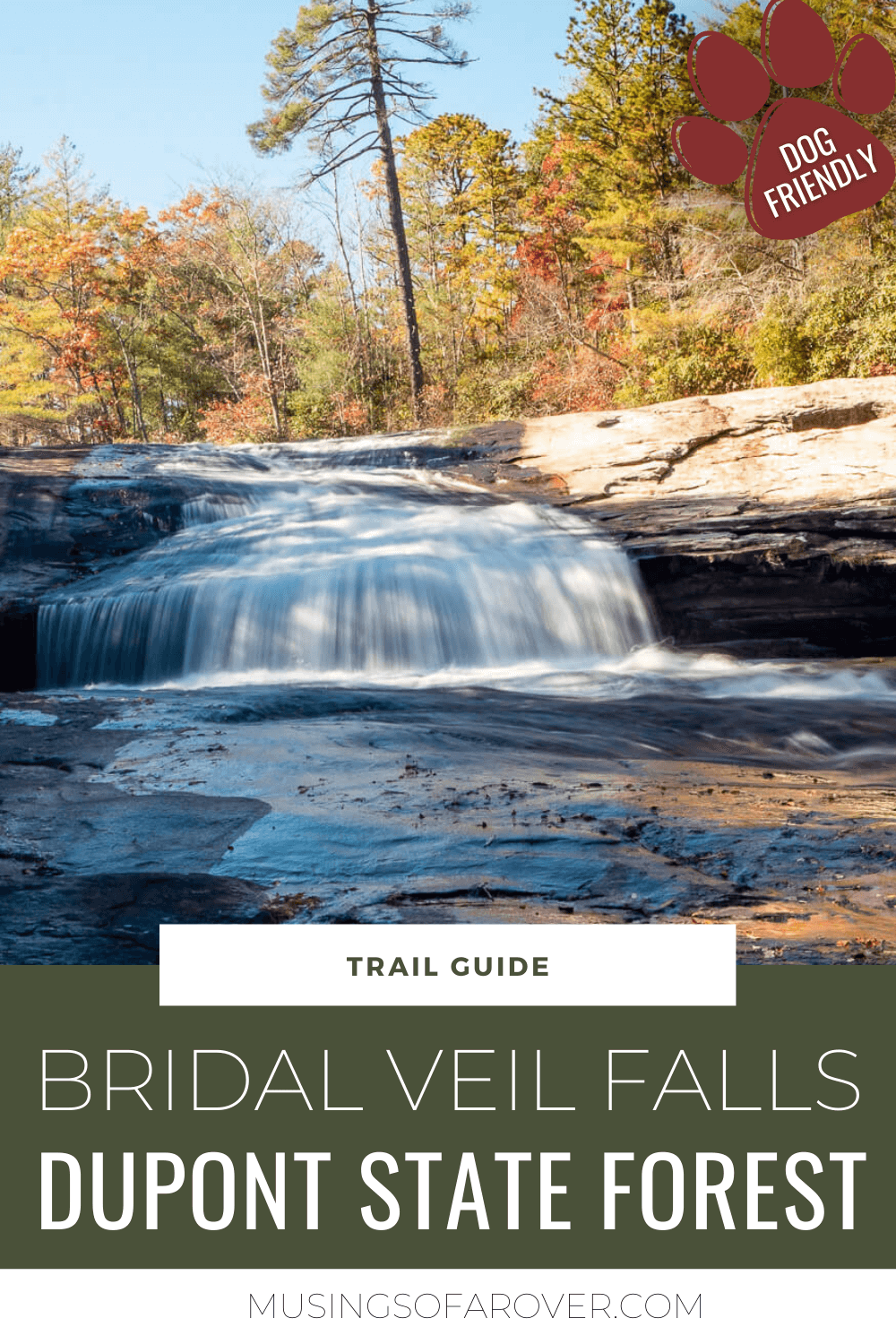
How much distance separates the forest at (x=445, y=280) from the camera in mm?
16016

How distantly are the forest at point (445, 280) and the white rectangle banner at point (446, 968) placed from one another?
1320 cm

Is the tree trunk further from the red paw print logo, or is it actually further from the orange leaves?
the orange leaves

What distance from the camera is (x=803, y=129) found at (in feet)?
51.0

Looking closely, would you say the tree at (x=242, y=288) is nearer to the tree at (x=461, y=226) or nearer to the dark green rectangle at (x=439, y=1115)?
the tree at (x=461, y=226)

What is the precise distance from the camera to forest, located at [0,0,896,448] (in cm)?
1602

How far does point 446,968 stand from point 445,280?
2950 centimetres

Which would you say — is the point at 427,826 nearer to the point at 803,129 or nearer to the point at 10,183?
the point at 803,129

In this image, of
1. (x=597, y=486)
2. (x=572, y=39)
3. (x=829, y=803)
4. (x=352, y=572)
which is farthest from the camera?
(x=572, y=39)

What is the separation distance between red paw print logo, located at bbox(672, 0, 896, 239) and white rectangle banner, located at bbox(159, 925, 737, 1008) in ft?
50.5

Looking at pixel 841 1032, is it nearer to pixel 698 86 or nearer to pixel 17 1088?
pixel 17 1088

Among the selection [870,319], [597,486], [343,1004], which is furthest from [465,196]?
[343,1004]

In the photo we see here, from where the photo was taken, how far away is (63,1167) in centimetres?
215

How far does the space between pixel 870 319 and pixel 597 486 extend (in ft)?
16.3

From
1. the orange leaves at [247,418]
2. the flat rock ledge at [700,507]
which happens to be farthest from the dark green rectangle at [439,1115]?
the orange leaves at [247,418]
